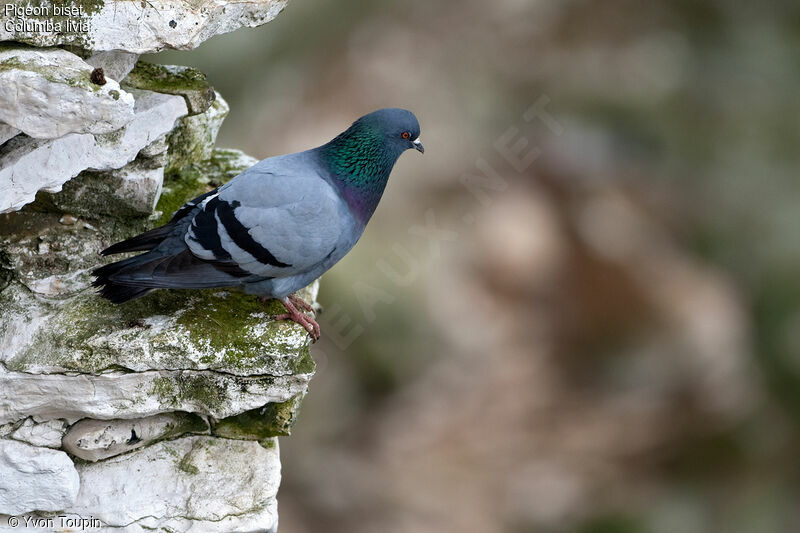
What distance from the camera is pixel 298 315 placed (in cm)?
482

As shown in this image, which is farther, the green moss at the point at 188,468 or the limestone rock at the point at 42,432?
the green moss at the point at 188,468

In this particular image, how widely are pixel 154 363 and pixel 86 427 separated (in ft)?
1.73

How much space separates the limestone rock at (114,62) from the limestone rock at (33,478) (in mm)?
1904

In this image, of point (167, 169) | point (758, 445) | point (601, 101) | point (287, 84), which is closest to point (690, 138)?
point (601, 101)

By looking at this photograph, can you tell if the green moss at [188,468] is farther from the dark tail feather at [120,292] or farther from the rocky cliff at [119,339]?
the dark tail feather at [120,292]

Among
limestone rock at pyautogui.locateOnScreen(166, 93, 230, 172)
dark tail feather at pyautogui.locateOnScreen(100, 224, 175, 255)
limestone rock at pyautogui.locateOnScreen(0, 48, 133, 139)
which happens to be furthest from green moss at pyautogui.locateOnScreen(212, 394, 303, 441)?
limestone rock at pyautogui.locateOnScreen(0, 48, 133, 139)

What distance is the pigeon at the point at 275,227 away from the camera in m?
4.53

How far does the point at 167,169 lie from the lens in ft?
17.6

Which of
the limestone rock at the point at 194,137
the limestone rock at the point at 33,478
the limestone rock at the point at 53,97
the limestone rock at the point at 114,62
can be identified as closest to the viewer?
the limestone rock at the point at 53,97

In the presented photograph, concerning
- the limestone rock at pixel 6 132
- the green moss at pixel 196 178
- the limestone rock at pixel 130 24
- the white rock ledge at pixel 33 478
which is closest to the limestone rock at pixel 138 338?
the white rock ledge at pixel 33 478

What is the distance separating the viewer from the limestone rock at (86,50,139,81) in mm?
4332

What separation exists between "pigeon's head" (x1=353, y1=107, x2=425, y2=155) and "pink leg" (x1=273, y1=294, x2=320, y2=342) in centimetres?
102

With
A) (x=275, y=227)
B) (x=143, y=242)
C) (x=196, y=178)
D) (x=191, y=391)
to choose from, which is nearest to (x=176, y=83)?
(x=196, y=178)

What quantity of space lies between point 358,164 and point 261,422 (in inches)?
59.1
